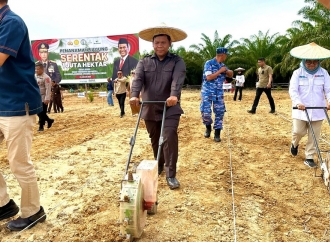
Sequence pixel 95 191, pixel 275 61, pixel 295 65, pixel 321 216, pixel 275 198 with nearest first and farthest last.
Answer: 1. pixel 321 216
2. pixel 275 198
3. pixel 95 191
4. pixel 295 65
5. pixel 275 61

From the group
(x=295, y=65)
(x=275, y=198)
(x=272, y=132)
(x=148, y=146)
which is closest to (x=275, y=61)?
(x=295, y=65)

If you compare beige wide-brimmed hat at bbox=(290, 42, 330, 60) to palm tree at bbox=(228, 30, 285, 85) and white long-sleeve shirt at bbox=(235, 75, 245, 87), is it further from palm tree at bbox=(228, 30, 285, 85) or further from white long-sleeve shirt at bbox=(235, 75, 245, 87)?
palm tree at bbox=(228, 30, 285, 85)

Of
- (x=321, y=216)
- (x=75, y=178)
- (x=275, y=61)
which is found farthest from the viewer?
(x=275, y=61)

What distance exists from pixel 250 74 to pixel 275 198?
2580 centimetres

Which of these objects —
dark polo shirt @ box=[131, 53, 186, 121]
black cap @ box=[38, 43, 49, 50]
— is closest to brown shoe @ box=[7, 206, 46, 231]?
dark polo shirt @ box=[131, 53, 186, 121]

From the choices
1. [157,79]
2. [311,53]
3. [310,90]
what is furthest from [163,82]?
[310,90]

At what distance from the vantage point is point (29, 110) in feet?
8.95

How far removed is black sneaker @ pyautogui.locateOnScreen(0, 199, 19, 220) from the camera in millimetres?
2973

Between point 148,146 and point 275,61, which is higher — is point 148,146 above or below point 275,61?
below

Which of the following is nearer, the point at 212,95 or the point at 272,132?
the point at 212,95

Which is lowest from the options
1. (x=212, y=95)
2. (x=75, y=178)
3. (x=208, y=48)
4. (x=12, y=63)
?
(x=75, y=178)

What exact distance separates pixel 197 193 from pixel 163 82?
4.41 feet

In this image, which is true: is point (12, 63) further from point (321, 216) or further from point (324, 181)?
point (324, 181)

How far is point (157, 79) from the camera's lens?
12.1 feet
